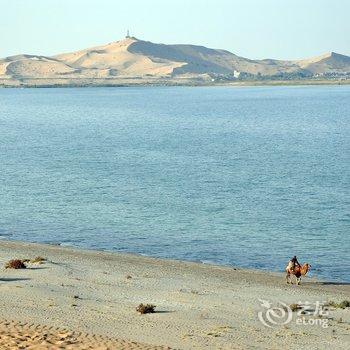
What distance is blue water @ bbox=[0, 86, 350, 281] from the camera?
40781 mm

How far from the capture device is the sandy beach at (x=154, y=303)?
22109 mm

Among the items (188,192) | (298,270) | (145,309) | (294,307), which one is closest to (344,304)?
(294,307)

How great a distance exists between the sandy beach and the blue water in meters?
4.73

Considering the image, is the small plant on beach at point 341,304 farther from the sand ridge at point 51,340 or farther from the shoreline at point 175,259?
the sand ridge at point 51,340

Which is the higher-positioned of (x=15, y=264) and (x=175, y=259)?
(x=15, y=264)

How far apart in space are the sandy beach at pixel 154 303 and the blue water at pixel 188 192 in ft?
15.5

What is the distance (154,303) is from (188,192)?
3115 cm

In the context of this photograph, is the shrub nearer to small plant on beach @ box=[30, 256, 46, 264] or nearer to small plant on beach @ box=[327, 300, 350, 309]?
small plant on beach @ box=[327, 300, 350, 309]

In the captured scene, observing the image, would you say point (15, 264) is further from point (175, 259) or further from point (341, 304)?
point (341, 304)

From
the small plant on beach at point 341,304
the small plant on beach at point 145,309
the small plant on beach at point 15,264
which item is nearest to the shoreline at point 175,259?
the small plant on beach at point 341,304

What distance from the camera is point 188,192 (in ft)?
189

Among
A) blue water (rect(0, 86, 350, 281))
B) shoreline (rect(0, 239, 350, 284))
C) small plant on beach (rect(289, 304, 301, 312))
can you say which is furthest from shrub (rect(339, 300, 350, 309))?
blue water (rect(0, 86, 350, 281))

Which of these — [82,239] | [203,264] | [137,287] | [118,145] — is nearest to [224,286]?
[137,287]

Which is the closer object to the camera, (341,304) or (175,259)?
(341,304)
